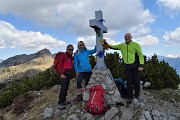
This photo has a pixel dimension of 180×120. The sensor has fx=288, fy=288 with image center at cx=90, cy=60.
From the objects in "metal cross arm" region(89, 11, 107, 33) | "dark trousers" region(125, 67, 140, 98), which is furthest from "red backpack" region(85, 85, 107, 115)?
"metal cross arm" region(89, 11, 107, 33)

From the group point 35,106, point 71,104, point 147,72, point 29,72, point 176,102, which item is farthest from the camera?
A: point 29,72

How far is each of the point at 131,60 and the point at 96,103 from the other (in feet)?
6.84

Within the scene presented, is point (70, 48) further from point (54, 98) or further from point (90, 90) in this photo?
point (54, 98)

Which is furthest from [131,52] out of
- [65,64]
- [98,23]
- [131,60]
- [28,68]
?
[28,68]

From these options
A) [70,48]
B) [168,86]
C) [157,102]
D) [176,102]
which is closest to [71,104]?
[70,48]

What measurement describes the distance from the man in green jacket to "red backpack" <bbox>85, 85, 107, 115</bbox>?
125cm

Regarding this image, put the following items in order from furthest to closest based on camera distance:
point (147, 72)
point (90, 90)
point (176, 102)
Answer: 1. point (147, 72)
2. point (176, 102)
3. point (90, 90)

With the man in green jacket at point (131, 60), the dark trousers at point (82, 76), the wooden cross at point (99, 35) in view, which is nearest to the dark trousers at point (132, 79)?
the man in green jacket at point (131, 60)

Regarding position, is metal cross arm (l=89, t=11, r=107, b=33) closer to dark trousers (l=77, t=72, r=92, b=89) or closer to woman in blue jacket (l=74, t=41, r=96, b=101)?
woman in blue jacket (l=74, t=41, r=96, b=101)

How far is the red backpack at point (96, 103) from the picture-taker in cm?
1003

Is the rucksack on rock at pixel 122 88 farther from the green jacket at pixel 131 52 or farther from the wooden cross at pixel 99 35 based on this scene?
the green jacket at pixel 131 52

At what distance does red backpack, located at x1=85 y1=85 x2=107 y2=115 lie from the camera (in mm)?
10031

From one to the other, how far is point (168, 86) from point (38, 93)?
6.80m

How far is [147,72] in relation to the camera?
14.7 m
